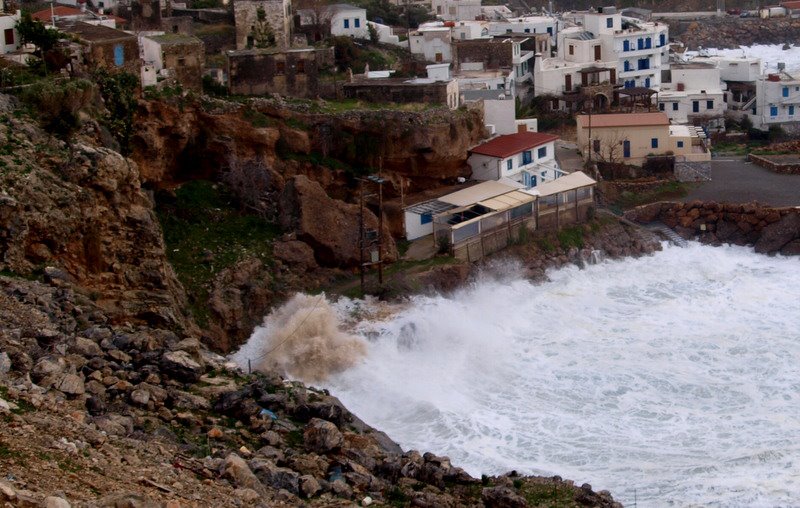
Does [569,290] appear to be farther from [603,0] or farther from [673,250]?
[603,0]

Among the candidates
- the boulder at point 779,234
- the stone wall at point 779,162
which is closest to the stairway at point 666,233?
the boulder at point 779,234

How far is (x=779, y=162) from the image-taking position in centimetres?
4238

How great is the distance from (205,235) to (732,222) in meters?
15.5

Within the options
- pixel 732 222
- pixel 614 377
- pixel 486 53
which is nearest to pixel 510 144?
pixel 732 222

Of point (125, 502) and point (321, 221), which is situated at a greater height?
point (321, 221)

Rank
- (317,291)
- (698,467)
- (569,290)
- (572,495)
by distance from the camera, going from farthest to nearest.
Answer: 1. (569,290)
2. (317,291)
3. (698,467)
4. (572,495)

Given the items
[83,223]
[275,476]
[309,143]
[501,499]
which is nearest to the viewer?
[275,476]

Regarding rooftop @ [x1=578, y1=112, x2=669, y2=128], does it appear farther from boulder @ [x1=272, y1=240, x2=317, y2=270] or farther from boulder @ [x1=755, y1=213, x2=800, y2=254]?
boulder @ [x1=272, y1=240, x2=317, y2=270]

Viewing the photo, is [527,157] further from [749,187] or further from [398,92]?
[749,187]

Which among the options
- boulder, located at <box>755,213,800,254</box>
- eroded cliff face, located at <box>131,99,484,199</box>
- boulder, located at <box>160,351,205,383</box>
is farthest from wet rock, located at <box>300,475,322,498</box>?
boulder, located at <box>755,213,800,254</box>

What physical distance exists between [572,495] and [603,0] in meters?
70.9

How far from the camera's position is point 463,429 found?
24.9 metres

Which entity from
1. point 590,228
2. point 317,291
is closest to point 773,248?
point 590,228

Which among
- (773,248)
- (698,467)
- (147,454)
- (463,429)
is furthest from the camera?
(773,248)
